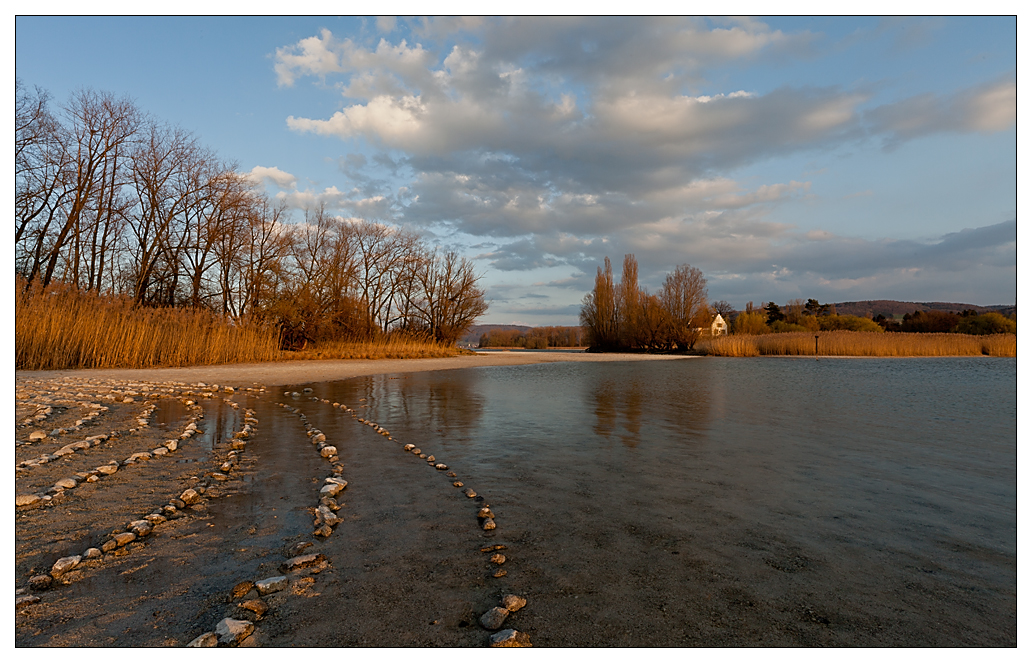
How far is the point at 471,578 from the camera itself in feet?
6.46

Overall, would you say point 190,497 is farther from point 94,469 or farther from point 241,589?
point 241,589

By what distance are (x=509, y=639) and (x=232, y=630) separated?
35.6 inches

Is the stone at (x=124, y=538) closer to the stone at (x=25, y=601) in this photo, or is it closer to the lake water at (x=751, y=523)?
the stone at (x=25, y=601)

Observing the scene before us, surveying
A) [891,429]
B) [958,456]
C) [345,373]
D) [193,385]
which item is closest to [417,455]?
[958,456]

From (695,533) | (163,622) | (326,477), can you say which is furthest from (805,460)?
(163,622)

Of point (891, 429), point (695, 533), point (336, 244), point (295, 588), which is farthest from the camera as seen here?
point (336, 244)

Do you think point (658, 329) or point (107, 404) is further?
point (658, 329)

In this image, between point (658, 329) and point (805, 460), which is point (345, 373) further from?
point (658, 329)

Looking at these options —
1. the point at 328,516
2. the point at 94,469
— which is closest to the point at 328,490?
the point at 328,516

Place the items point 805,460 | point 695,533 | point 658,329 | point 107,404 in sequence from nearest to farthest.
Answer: point 695,533, point 805,460, point 107,404, point 658,329

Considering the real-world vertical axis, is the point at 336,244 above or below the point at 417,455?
above

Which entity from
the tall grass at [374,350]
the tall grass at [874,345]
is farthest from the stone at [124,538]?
the tall grass at [874,345]

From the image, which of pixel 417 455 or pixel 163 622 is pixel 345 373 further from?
pixel 163 622

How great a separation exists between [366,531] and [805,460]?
11.5ft
